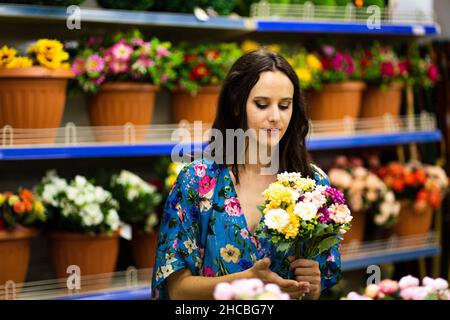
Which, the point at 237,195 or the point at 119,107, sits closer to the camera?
the point at 237,195

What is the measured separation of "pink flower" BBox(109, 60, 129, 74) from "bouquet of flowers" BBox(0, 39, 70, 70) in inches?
9.0

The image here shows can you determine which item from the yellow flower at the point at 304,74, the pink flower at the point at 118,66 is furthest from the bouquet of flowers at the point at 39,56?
the yellow flower at the point at 304,74

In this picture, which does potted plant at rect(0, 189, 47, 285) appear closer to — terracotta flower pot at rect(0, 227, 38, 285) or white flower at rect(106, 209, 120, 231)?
terracotta flower pot at rect(0, 227, 38, 285)

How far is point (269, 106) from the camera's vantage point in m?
1.64

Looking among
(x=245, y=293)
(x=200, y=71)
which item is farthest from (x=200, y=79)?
(x=245, y=293)

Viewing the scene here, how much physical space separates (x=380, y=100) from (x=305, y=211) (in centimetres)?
271

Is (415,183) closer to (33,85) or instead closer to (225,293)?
(33,85)

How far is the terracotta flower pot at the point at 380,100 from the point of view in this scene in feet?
13.1

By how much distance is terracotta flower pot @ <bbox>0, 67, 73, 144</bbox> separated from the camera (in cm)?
285

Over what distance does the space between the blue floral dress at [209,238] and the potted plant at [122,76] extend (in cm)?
145

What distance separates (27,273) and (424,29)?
8.12 ft

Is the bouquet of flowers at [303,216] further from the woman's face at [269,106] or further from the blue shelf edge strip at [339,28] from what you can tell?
the blue shelf edge strip at [339,28]
